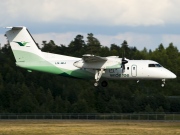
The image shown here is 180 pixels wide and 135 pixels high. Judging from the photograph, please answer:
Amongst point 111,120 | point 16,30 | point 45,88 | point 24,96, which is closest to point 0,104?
point 24,96

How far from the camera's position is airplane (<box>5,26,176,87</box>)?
78312 millimetres

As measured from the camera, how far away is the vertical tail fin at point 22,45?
267 ft

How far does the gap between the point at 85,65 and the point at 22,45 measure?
8293 millimetres

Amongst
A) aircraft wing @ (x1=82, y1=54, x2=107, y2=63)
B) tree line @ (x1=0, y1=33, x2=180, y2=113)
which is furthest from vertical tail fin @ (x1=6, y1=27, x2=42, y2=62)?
tree line @ (x1=0, y1=33, x2=180, y2=113)

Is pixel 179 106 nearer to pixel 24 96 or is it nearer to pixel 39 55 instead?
pixel 24 96

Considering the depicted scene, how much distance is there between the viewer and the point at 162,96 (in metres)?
141

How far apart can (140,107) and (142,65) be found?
2360 inches

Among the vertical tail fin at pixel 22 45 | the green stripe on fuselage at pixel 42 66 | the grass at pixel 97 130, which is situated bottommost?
the grass at pixel 97 130

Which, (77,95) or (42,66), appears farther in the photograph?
(77,95)

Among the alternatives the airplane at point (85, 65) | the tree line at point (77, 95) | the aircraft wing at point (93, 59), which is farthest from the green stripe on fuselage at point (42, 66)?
the tree line at point (77, 95)

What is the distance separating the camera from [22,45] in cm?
8200

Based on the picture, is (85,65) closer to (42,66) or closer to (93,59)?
(93,59)

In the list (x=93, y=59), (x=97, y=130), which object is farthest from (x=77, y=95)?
(x=93, y=59)

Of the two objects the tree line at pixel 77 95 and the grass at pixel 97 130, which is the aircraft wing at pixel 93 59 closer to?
the grass at pixel 97 130
